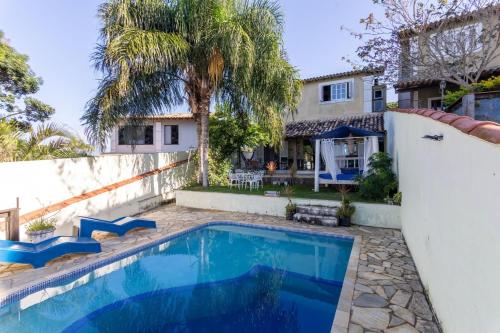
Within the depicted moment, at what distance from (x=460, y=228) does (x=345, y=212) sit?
7.21m

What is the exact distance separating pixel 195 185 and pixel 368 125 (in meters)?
10.7

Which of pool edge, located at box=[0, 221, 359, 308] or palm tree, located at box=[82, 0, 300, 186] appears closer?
pool edge, located at box=[0, 221, 359, 308]

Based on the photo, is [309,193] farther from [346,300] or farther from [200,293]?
[346,300]

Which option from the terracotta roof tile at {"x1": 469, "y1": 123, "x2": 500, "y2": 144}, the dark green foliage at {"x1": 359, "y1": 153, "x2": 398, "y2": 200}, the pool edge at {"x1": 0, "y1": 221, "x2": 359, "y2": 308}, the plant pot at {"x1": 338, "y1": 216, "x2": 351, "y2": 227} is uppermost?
the terracotta roof tile at {"x1": 469, "y1": 123, "x2": 500, "y2": 144}

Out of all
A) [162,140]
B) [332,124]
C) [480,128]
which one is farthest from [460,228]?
[162,140]

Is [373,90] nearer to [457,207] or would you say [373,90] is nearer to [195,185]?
[195,185]

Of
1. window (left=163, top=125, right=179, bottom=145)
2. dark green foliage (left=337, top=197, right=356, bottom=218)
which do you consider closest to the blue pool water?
dark green foliage (left=337, top=197, right=356, bottom=218)

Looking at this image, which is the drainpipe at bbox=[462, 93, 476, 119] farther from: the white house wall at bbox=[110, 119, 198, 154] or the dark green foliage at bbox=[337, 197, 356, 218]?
the white house wall at bbox=[110, 119, 198, 154]

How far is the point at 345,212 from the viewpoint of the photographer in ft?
33.4

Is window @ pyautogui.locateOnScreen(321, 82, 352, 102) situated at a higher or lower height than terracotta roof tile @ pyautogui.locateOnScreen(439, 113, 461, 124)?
higher

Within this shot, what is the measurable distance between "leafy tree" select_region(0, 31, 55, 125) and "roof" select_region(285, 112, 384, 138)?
18898 mm

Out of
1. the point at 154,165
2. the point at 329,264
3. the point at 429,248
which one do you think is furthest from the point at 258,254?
the point at 154,165

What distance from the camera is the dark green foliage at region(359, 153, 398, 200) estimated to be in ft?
33.9

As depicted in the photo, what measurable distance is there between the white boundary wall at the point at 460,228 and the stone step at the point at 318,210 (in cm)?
493
